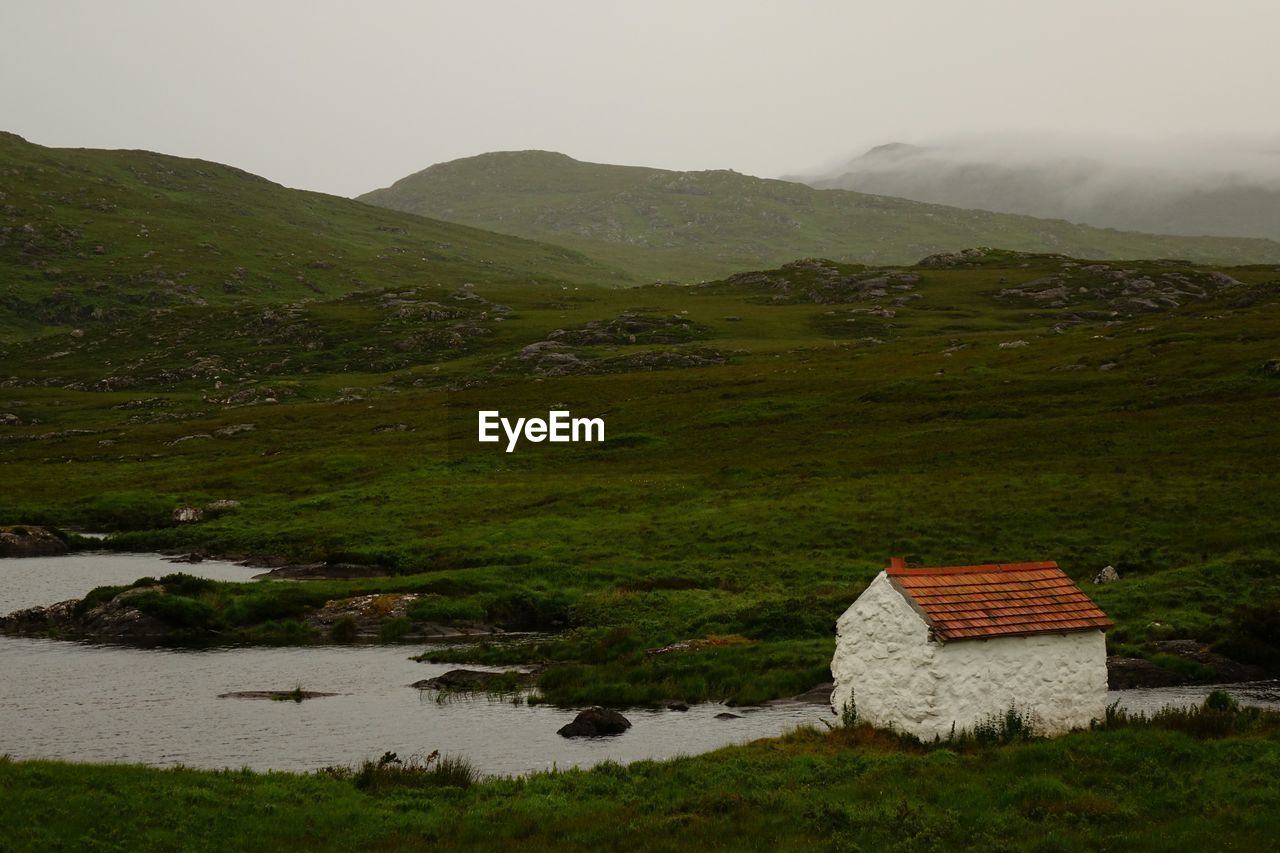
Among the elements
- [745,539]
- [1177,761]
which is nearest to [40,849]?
[1177,761]

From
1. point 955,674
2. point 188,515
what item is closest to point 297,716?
point 955,674

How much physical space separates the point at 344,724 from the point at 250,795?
13.5 metres

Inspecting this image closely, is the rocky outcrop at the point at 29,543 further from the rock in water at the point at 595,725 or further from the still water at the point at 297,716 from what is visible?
the rock in water at the point at 595,725

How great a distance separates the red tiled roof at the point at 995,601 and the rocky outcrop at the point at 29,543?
235 feet

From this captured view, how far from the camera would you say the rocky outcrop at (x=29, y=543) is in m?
82.6

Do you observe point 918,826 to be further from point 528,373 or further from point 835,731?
point 528,373

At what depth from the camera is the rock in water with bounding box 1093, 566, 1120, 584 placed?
56.3m

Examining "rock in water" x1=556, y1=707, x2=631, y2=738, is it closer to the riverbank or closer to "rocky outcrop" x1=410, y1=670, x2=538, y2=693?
"rocky outcrop" x1=410, y1=670, x2=538, y2=693

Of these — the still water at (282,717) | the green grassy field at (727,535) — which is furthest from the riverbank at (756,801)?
the still water at (282,717)

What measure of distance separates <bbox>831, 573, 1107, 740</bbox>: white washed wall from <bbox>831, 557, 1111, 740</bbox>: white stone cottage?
27mm

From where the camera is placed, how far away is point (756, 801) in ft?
85.4

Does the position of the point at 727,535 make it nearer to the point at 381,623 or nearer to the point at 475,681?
the point at 381,623

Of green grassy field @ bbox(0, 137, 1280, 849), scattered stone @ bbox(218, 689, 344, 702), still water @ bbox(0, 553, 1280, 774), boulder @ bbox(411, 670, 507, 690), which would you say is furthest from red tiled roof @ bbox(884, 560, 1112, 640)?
scattered stone @ bbox(218, 689, 344, 702)

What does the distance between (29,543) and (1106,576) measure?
2822 inches
